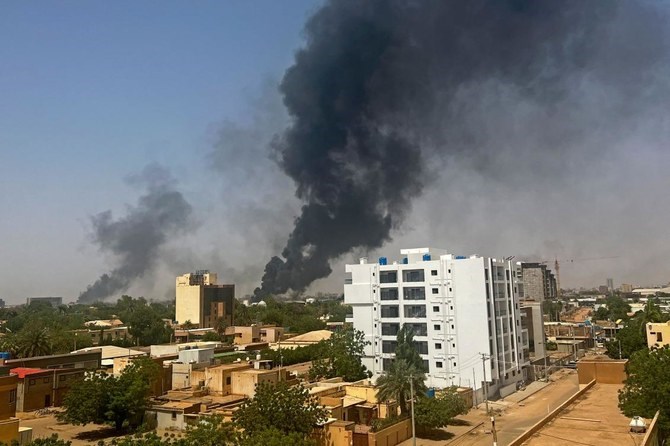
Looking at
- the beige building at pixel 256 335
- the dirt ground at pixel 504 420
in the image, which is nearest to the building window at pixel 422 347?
the dirt ground at pixel 504 420

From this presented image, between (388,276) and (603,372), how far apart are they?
29.6 metres

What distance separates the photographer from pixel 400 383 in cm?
4250

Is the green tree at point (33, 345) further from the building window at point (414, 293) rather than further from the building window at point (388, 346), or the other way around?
the building window at point (414, 293)

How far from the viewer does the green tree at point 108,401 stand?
140 ft

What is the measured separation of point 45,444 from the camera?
22.3 m

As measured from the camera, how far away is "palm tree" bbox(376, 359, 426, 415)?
42.5 m

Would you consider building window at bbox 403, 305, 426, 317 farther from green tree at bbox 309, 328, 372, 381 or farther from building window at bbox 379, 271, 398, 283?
green tree at bbox 309, 328, 372, 381

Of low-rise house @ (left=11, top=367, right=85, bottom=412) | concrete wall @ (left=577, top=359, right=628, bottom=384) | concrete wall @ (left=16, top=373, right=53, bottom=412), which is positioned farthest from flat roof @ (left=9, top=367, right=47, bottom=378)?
concrete wall @ (left=577, top=359, right=628, bottom=384)

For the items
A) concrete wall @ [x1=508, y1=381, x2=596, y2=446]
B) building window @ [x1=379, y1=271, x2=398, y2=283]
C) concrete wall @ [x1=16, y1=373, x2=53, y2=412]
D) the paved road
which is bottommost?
the paved road

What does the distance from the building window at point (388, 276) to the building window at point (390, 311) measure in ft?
11.2

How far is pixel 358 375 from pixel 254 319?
94.2 m

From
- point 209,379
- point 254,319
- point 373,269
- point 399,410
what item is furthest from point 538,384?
point 254,319

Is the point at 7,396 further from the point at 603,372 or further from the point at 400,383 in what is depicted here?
the point at 603,372

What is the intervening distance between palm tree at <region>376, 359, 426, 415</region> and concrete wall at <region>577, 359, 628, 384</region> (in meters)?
14.7
